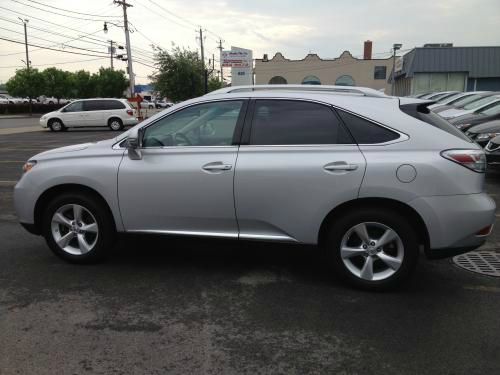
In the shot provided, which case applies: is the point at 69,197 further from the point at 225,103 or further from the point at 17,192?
the point at 225,103

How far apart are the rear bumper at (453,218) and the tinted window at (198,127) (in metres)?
1.72

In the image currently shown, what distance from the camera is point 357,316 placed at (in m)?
3.75

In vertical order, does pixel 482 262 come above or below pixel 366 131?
below

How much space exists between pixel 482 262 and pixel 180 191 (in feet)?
10.1

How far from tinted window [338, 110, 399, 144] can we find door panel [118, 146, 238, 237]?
3.30 feet

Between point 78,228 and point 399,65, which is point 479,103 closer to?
point 78,228

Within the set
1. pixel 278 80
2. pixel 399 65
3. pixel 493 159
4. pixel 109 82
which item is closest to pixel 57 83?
pixel 109 82

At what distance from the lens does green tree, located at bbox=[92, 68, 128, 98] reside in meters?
62.0

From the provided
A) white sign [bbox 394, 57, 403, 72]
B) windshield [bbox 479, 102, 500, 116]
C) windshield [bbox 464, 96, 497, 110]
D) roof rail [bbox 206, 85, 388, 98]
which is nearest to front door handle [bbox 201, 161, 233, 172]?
roof rail [bbox 206, 85, 388, 98]

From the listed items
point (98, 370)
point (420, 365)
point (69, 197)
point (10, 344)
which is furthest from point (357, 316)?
point (69, 197)

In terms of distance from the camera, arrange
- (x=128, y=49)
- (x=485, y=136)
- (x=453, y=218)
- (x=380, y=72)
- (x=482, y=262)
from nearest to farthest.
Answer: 1. (x=453, y=218)
2. (x=482, y=262)
3. (x=485, y=136)
4. (x=128, y=49)
5. (x=380, y=72)

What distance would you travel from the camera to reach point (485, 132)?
984 centimetres

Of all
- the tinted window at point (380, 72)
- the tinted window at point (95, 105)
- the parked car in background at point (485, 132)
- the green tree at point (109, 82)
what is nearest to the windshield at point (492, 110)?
the parked car in background at point (485, 132)

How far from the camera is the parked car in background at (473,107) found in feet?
42.7
